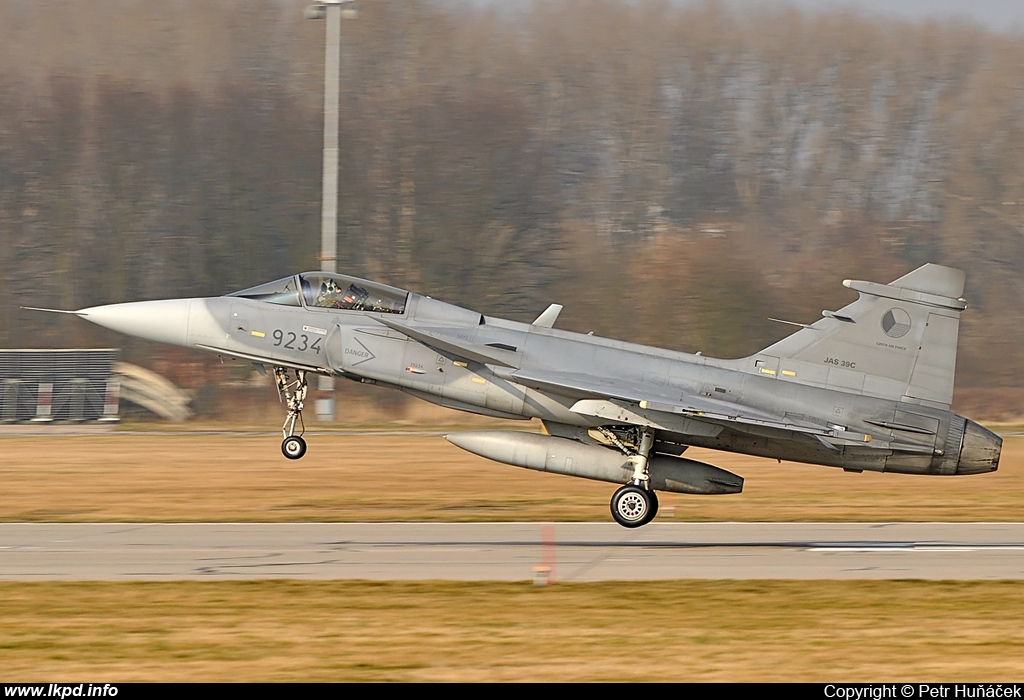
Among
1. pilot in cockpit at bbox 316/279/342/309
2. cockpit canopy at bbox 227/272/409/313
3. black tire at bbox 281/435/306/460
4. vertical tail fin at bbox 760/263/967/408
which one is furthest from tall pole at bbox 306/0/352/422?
vertical tail fin at bbox 760/263/967/408

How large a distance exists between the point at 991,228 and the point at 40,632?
43894 millimetres

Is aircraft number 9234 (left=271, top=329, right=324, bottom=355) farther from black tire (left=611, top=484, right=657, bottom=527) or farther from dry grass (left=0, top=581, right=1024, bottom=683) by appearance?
black tire (left=611, top=484, right=657, bottom=527)

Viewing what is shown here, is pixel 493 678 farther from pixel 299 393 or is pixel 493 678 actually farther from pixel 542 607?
pixel 299 393

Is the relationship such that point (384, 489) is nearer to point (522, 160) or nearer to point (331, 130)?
point (331, 130)

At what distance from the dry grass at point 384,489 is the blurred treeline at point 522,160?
1371 centimetres

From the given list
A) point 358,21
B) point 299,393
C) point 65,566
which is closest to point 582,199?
point 358,21

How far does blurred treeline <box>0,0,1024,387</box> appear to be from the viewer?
4388 centimetres

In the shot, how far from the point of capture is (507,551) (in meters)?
15.5

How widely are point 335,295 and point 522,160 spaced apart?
103 ft

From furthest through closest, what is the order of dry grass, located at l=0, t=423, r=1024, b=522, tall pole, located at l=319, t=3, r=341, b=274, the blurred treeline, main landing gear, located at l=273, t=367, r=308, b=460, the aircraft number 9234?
the blurred treeline
tall pole, located at l=319, t=3, r=341, b=274
dry grass, located at l=0, t=423, r=1024, b=522
main landing gear, located at l=273, t=367, r=308, b=460
the aircraft number 9234

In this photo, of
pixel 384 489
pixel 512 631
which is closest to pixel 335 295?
pixel 512 631

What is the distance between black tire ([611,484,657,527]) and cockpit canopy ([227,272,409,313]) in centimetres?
385

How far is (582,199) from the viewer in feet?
153

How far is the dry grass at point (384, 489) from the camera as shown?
20.1 m
